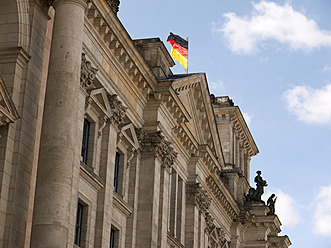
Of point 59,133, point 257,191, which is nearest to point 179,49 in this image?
point 257,191

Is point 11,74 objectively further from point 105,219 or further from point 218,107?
point 218,107

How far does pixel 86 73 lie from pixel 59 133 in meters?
6.57

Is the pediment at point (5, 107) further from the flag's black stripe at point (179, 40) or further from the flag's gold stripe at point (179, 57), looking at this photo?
the flag's black stripe at point (179, 40)

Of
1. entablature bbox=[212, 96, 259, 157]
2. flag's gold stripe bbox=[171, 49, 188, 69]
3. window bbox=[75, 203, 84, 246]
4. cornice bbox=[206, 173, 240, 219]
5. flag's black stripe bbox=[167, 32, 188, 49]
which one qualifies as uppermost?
entablature bbox=[212, 96, 259, 157]

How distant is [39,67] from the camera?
2900cm

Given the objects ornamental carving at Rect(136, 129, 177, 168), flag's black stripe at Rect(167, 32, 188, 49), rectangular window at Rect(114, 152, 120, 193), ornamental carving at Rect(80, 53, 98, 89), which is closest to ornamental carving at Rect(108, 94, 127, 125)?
rectangular window at Rect(114, 152, 120, 193)

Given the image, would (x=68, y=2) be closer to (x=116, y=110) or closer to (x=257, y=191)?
(x=116, y=110)

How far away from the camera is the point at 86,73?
1284 inches

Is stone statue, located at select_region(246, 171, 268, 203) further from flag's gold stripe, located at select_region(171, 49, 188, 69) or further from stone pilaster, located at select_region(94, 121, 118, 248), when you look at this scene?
stone pilaster, located at select_region(94, 121, 118, 248)

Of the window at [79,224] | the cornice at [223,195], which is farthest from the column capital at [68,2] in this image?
the cornice at [223,195]

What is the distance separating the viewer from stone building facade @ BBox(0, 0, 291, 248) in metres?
26.4

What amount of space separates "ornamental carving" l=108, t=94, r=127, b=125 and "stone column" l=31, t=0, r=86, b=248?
7.32m

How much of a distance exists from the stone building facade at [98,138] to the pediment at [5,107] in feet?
0.14

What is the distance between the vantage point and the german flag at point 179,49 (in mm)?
47562
